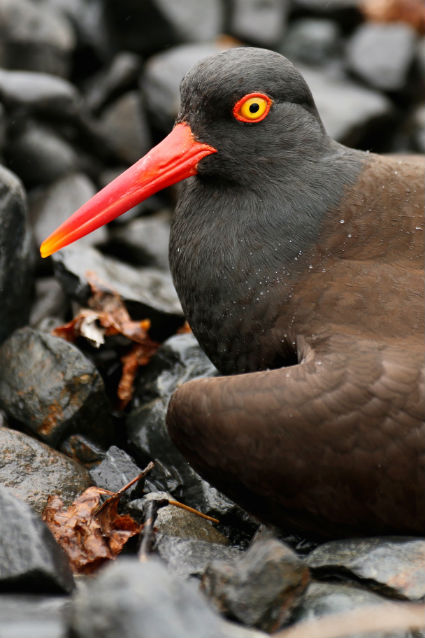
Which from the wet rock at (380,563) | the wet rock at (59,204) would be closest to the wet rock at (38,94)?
the wet rock at (59,204)

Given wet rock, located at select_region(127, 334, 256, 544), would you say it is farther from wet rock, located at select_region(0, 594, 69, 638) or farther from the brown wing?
wet rock, located at select_region(0, 594, 69, 638)

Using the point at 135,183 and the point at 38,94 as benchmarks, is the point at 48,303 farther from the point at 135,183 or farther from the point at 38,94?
the point at 38,94

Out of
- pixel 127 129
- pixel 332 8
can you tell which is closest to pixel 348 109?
pixel 127 129

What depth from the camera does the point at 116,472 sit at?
4.40 m

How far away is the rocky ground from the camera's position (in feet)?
10.2

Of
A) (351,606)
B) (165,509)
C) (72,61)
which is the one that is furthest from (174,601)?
(72,61)

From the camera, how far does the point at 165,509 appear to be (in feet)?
13.3

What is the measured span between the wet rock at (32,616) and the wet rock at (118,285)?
2.53 metres

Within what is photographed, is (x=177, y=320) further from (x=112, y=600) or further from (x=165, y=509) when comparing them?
(x=112, y=600)

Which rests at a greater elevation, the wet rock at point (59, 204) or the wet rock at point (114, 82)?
the wet rock at point (114, 82)

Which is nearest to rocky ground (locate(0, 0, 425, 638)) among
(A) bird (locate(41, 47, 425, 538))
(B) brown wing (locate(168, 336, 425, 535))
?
(B) brown wing (locate(168, 336, 425, 535))

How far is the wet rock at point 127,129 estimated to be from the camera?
7.78 metres

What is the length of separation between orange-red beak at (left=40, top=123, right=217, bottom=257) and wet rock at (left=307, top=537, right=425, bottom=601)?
1932 millimetres

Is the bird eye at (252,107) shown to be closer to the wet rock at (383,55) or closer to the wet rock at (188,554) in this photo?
the wet rock at (188,554)
